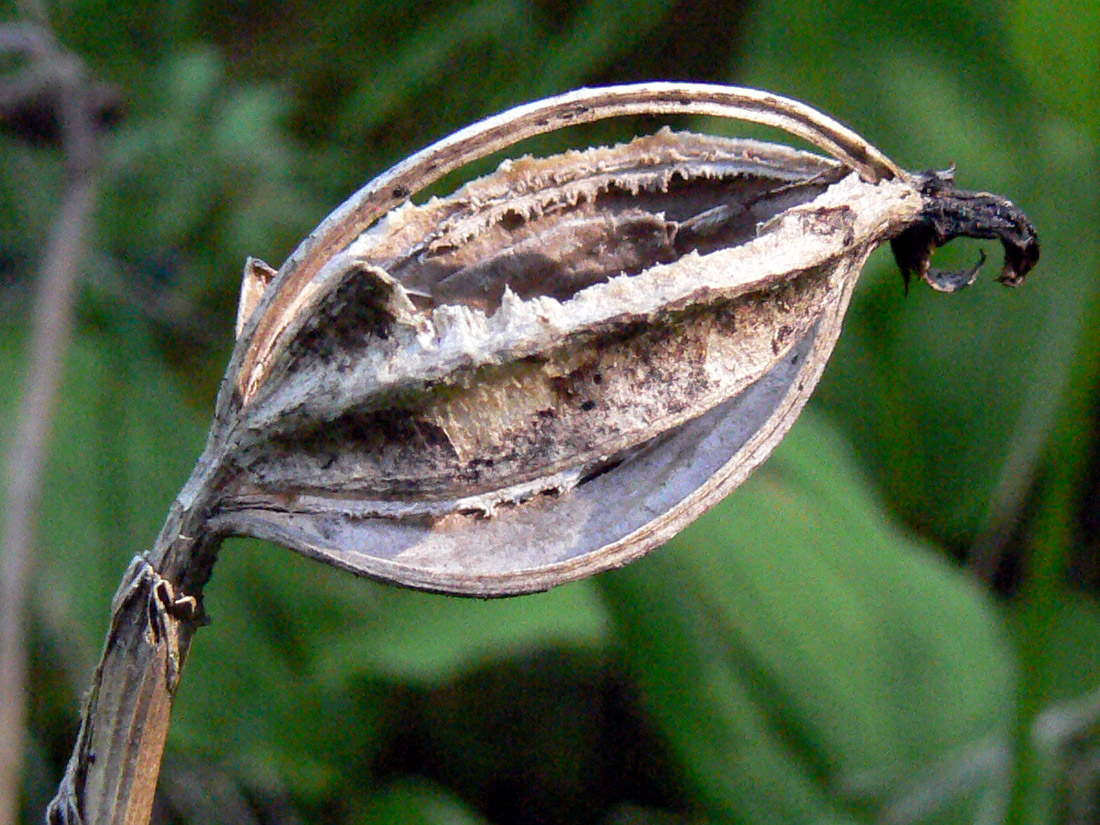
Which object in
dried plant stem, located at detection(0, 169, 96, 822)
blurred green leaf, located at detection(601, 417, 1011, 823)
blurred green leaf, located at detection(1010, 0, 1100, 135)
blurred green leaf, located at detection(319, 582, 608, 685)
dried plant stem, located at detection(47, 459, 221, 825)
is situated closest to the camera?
dried plant stem, located at detection(47, 459, 221, 825)

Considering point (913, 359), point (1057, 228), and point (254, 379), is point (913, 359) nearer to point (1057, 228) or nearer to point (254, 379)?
point (1057, 228)

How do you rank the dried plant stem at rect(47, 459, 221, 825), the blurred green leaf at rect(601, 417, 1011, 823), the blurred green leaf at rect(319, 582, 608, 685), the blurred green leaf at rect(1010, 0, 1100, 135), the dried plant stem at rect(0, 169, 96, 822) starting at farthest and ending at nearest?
the blurred green leaf at rect(319, 582, 608, 685)
the blurred green leaf at rect(601, 417, 1011, 823)
the blurred green leaf at rect(1010, 0, 1100, 135)
the dried plant stem at rect(0, 169, 96, 822)
the dried plant stem at rect(47, 459, 221, 825)

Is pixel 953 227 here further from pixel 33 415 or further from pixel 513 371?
pixel 33 415

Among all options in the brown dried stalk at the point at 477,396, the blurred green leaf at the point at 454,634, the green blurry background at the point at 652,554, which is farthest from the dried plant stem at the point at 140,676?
the blurred green leaf at the point at 454,634

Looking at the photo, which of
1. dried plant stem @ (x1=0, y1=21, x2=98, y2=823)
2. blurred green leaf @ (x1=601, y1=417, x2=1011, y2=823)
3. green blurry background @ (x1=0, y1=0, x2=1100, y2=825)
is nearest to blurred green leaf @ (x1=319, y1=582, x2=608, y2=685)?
green blurry background @ (x1=0, y1=0, x2=1100, y2=825)

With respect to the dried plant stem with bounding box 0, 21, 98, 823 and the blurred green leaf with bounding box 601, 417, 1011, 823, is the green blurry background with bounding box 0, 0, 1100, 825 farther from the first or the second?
the dried plant stem with bounding box 0, 21, 98, 823

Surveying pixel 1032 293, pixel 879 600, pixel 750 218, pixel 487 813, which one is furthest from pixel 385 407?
pixel 1032 293

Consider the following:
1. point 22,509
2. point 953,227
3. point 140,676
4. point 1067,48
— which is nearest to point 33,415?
point 22,509
